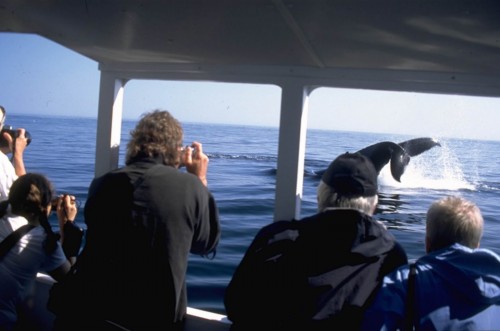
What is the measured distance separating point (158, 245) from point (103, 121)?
2215 mm

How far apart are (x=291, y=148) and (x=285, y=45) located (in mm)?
734

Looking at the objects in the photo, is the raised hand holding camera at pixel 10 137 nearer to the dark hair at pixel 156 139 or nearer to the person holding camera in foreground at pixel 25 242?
the person holding camera in foreground at pixel 25 242

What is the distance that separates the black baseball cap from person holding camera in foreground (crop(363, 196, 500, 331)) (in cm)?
35

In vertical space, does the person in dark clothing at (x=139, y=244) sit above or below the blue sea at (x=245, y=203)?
above

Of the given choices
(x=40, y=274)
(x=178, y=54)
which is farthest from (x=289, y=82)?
(x=40, y=274)

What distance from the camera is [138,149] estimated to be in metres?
2.12

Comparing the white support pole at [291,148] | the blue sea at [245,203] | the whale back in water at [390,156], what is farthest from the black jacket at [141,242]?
the whale back in water at [390,156]

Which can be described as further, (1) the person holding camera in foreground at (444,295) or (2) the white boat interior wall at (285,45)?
(2) the white boat interior wall at (285,45)

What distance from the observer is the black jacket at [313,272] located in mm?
1735

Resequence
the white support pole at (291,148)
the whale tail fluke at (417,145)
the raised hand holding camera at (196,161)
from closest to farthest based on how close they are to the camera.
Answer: the raised hand holding camera at (196,161) < the white support pole at (291,148) < the whale tail fluke at (417,145)

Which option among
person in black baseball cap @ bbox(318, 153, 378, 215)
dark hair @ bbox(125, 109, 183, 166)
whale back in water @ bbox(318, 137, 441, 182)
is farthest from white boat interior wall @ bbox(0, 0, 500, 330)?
whale back in water @ bbox(318, 137, 441, 182)

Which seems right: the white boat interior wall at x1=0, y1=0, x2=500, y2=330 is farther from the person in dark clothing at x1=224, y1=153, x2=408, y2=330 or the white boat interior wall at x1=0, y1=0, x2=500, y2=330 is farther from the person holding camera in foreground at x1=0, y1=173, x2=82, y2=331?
the person holding camera in foreground at x1=0, y1=173, x2=82, y2=331

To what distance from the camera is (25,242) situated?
95.7 inches

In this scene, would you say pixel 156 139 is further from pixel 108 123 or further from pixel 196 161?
pixel 108 123
